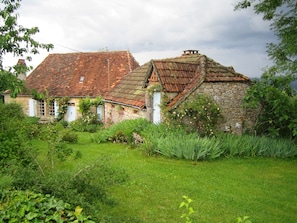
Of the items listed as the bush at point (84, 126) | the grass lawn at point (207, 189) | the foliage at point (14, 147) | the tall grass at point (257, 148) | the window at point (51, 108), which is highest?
the window at point (51, 108)

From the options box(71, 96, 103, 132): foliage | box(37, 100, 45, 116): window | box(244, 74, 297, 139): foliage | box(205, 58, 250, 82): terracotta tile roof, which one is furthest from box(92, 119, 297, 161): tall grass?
box(37, 100, 45, 116): window

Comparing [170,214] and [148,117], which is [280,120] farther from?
[170,214]

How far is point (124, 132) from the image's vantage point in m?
15.0

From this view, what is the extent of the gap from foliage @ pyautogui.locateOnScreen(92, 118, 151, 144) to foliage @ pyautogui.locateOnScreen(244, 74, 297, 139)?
536 centimetres

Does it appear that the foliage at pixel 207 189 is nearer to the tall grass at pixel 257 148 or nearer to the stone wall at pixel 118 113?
the tall grass at pixel 257 148

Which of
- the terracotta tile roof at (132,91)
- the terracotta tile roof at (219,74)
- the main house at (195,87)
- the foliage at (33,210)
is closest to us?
the foliage at (33,210)

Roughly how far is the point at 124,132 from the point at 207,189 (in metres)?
7.23

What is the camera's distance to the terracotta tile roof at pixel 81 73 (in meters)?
24.8

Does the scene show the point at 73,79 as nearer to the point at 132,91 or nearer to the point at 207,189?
the point at 132,91

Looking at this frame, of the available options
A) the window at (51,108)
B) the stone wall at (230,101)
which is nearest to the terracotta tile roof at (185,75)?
the stone wall at (230,101)

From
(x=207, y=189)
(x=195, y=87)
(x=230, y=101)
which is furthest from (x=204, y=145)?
(x=230, y=101)

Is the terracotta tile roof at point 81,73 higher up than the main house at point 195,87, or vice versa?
the terracotta tile roof at point 81,73

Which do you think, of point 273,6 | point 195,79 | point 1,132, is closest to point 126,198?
point 1,132

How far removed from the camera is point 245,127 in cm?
1545
